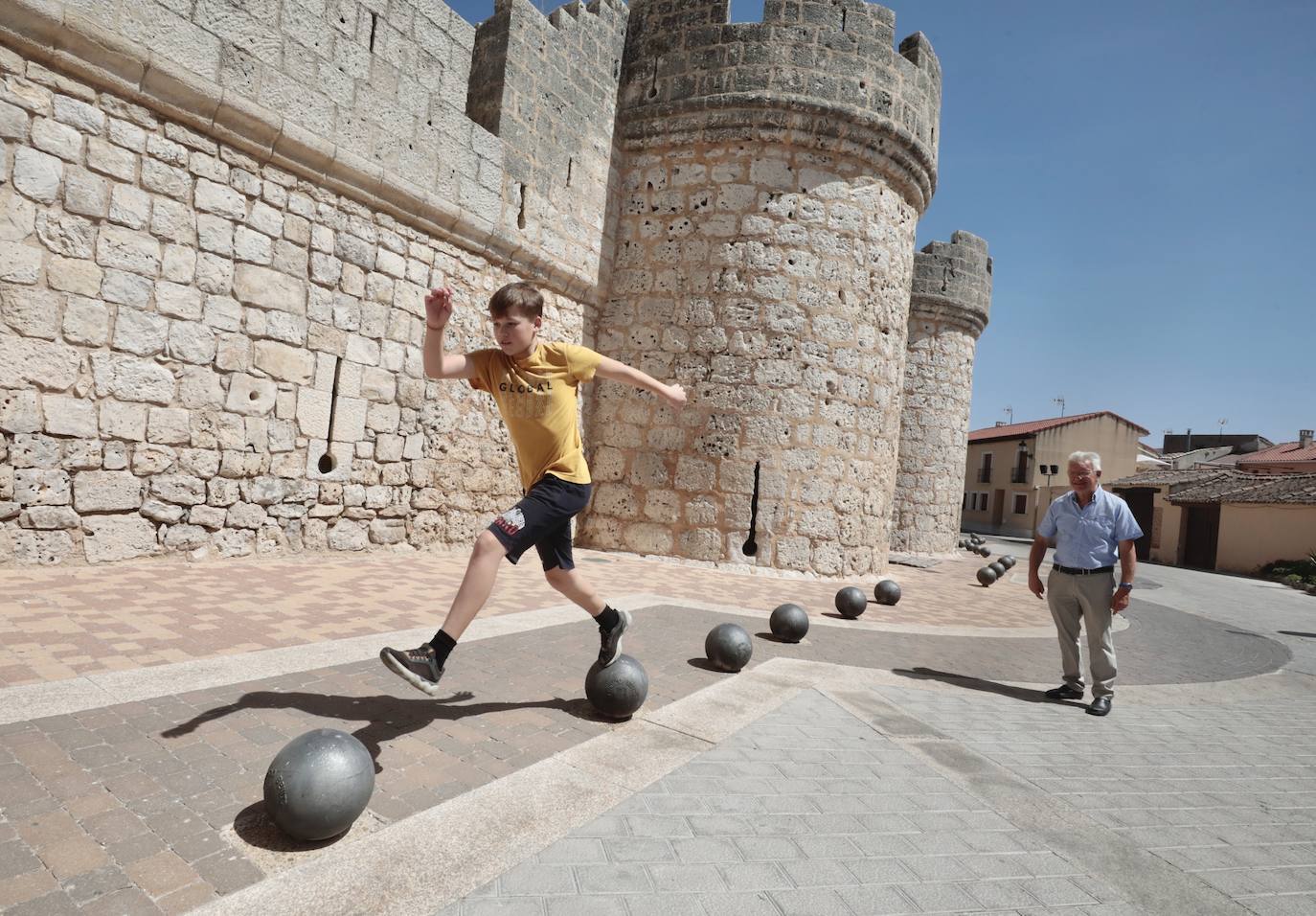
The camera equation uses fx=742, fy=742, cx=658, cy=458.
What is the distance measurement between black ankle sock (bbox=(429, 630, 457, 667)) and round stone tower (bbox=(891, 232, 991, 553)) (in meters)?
16.1

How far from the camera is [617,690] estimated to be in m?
3.38

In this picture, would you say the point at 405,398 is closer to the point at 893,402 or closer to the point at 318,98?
the point at 318,98

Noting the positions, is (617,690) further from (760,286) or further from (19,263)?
(760,286)

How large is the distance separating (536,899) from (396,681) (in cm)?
205

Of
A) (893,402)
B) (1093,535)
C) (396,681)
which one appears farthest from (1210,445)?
(396,681)

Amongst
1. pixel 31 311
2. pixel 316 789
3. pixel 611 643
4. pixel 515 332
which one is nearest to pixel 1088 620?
pixel 611 643

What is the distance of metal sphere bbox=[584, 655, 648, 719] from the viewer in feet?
11.1

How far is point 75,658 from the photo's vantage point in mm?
3525

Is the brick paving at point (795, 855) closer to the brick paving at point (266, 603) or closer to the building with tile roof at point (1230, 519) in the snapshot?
the brick paving at point (266, 603)

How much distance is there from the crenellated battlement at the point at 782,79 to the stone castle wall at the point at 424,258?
0.04 m

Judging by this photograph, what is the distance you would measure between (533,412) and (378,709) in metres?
1.50

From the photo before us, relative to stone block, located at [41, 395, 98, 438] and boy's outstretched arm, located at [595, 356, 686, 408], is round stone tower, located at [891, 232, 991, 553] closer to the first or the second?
boy's outstretched arm, located at [595, 356, 686, 408]

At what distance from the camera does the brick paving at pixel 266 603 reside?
3.78 meters

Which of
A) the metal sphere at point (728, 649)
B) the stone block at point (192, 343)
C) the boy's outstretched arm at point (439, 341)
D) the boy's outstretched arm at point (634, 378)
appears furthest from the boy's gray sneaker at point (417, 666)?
the stone block at point (192, 343)
